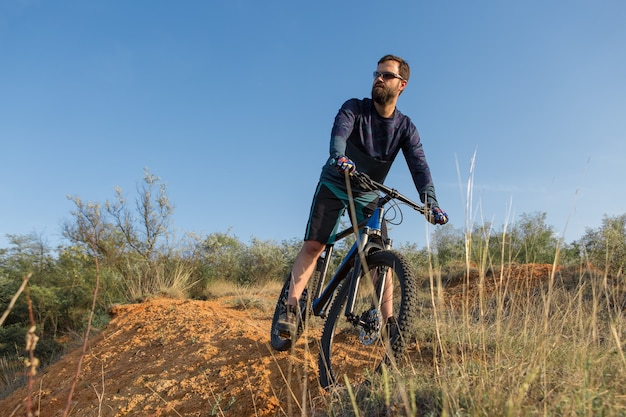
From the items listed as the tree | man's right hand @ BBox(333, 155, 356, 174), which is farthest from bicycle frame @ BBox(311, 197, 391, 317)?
the tree

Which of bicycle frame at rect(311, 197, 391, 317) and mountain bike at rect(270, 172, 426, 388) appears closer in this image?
mountain bike at rect(270, 172, 426, 388)

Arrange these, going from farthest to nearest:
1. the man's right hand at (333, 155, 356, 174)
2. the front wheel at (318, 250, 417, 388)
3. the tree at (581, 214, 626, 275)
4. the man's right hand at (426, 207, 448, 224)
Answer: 1. the tree at (581, 214, 626, 275)
2. the man's right hand at (426, 207, 448, 224)
3. the man's right hand at (333, 155, 356, 174)
4. the front wheel at (318, 250, 417, 388)

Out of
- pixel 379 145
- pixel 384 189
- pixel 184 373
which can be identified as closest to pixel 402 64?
pixel 379 145

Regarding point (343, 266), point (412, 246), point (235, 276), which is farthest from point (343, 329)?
point (235, 276)

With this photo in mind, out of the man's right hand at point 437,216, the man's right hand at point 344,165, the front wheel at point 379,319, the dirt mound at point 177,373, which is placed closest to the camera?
the front wheel at point 379,319

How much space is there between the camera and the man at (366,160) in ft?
11.5

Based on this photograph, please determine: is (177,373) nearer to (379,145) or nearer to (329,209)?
(329,209)

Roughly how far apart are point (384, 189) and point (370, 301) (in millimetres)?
848

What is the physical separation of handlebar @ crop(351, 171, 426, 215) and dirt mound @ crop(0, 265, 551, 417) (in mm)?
913

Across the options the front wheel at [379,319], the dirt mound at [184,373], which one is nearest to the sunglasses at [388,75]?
the front wheel at [379,319]

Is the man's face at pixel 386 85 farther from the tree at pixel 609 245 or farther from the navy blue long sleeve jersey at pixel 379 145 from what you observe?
the tree at pixel 609 245

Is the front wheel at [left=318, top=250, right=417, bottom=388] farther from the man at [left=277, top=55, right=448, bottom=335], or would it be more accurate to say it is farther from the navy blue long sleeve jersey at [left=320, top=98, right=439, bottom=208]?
the navy blue long sleeve jersey at [left=320, top=98, right=439, bottom=208]

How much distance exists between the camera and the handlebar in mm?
3020

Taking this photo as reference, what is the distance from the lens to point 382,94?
3482mm
